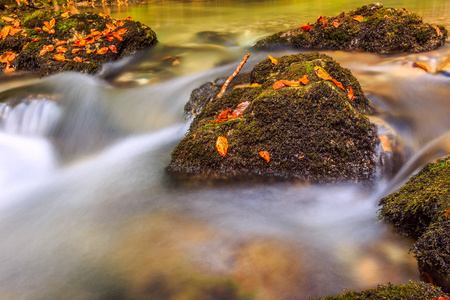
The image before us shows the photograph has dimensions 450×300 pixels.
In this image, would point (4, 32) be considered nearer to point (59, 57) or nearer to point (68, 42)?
point (68, 42)

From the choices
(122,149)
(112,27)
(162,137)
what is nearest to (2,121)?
(122,149)

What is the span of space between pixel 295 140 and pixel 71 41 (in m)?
6.44

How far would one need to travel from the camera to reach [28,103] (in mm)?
6199

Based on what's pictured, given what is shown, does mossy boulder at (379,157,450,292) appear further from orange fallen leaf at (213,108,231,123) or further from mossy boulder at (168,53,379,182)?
orange fallen leaf at (213,108,231,123)

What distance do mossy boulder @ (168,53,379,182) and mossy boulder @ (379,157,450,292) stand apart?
62cm

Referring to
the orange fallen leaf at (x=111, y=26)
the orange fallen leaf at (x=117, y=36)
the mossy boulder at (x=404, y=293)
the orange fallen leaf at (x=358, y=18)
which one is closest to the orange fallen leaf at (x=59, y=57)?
the orange fallen leaf at (x=117, y=36)

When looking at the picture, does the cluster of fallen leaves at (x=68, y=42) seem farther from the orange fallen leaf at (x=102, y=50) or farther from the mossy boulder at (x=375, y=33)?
the mossy boulder at (x=375, y=33)

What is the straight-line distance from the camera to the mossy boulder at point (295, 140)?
385cm

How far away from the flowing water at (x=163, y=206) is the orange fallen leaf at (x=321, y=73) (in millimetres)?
925

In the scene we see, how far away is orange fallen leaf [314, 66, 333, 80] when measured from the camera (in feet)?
13.9

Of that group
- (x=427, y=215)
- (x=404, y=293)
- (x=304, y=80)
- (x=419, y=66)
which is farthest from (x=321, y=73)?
(x=404, y=293)

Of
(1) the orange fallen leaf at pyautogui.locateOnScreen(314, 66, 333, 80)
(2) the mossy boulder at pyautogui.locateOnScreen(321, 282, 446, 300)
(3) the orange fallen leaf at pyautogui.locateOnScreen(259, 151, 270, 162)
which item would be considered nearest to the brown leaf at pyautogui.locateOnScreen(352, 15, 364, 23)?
(1) the orange fallen leaf at pyautogui.locateOnScreen(314, 66, 333, 80)

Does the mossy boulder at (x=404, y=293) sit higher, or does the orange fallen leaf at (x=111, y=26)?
the orange fallen leaf at (x=111, y=26)

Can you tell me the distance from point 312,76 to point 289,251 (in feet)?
7.30
